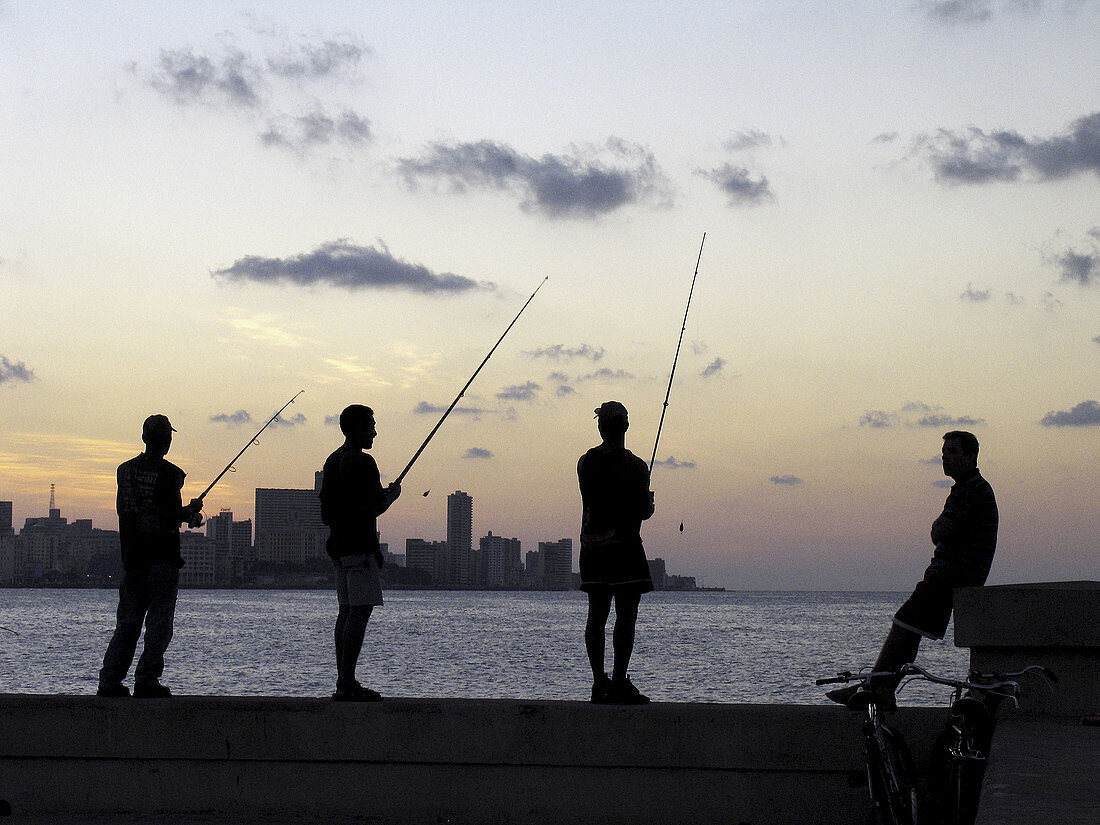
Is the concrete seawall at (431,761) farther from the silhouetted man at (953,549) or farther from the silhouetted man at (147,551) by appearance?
the silhouetted man at (147,551)

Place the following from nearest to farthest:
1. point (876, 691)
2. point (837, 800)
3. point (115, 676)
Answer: point (876, 691), point (837, 800), point (115, 676)


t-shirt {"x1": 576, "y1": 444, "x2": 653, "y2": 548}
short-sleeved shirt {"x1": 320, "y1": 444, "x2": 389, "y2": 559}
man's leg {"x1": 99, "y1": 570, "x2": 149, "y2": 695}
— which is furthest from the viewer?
man's leg {"x1": 99, "y1": 570, "x2": 149, "y2": 695}

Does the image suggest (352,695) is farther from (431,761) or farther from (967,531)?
(967,531)

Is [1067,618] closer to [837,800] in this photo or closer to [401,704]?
[837,800]

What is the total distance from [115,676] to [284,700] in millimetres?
1028

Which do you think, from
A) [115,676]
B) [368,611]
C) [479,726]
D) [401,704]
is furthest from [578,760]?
[115,676]

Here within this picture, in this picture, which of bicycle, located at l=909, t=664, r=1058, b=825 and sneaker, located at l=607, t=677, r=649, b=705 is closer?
bicycle, located at l=909, t=664, r=1058, b=825

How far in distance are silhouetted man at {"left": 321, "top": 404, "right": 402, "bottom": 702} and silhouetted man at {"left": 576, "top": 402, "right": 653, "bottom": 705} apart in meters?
1.06

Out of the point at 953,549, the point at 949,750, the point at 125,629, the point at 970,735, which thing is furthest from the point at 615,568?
the point at 125,629

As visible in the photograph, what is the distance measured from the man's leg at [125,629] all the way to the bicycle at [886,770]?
3.78 meters

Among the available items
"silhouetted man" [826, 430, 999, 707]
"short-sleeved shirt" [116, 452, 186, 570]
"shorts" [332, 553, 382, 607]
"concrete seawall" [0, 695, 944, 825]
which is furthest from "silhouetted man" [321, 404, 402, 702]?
"silhouetted man" [826, 430, 999, 707]

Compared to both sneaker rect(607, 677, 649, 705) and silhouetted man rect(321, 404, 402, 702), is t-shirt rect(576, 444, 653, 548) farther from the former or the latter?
silhouetted man rect(321, 404, 402, 702)

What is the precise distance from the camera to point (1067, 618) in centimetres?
571

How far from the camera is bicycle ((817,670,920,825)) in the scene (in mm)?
3709
